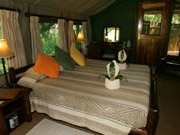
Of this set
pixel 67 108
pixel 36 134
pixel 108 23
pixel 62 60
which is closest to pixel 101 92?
pixel 67 108

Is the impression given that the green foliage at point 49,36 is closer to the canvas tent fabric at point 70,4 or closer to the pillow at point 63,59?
the canvas tent fabric at point 70,4

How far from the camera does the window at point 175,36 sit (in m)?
4.49

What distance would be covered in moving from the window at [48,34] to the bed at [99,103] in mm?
1567

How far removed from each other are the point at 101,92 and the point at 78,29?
368 cm

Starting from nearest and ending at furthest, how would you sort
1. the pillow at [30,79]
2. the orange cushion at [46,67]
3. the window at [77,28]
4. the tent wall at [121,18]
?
the pillow at [30,79], the orange cushion at [46,67], the window at [77,28], the tent wall at [121,18]

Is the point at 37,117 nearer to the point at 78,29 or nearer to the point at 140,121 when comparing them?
the point at 140,121

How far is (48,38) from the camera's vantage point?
149 inches

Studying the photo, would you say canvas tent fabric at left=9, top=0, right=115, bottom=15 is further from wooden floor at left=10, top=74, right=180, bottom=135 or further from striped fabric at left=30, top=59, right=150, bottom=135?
wooden floor at left=10, top=74, right=180, bottom=135

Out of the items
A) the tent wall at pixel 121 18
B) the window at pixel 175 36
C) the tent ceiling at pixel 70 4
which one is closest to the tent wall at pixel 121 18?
the tent wall at pixel 121 18

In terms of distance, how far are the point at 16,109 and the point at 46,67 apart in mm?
851

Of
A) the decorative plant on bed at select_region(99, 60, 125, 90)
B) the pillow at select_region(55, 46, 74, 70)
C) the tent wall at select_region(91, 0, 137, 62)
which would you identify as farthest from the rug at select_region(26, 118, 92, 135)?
the tent wall at select_region(91, 0, 137, 62)

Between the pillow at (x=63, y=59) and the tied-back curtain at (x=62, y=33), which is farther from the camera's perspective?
the tied-back curtain at (x=62, y=33)

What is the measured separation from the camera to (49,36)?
150 inches

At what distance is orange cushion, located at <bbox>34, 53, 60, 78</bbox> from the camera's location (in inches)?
93.0
